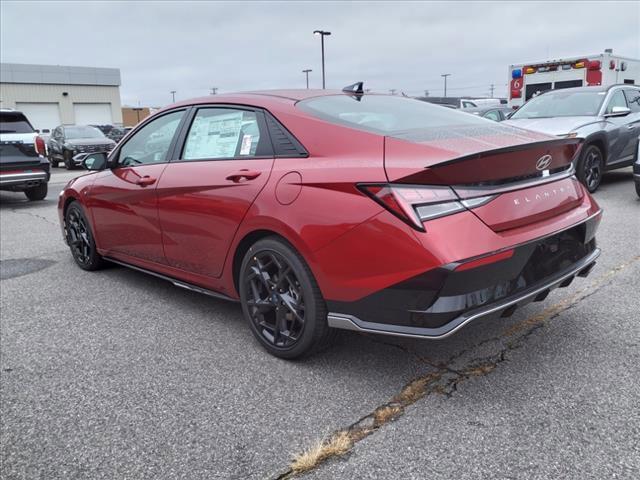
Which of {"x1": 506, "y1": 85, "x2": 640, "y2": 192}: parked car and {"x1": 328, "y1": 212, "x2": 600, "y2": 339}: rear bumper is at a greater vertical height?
{"x1": 506, "y1": 85, "x2": 640, "y2": 192}: parked car

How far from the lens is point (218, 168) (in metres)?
3.42

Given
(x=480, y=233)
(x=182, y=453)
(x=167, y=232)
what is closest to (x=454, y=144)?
(x=480, y=233)

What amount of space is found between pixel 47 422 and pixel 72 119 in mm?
52810

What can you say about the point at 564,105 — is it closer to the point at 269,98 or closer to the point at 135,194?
the point at 269,98

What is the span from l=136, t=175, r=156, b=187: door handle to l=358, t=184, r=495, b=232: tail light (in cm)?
212

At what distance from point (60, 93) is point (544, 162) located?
54.0 metres

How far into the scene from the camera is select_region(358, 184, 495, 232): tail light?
95.2 inches

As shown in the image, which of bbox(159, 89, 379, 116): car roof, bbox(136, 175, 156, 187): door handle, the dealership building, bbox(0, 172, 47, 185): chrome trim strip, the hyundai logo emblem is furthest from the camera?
the dealership building

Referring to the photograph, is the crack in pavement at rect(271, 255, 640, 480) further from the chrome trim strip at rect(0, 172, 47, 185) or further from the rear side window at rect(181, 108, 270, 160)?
the chrome trim strip at rect(0, 172, 47, 185)

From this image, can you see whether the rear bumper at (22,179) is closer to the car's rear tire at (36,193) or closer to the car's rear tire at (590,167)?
the car's rear tire at (36,193)

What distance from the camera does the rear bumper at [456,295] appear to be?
241 cm

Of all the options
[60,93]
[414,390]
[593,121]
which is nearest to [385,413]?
[414,390]

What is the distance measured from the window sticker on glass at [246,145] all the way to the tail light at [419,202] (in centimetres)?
113

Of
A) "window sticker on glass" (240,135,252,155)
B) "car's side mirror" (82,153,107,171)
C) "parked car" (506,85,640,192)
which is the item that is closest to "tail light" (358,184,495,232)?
"window sticker on glass" (240,135,252,155)
